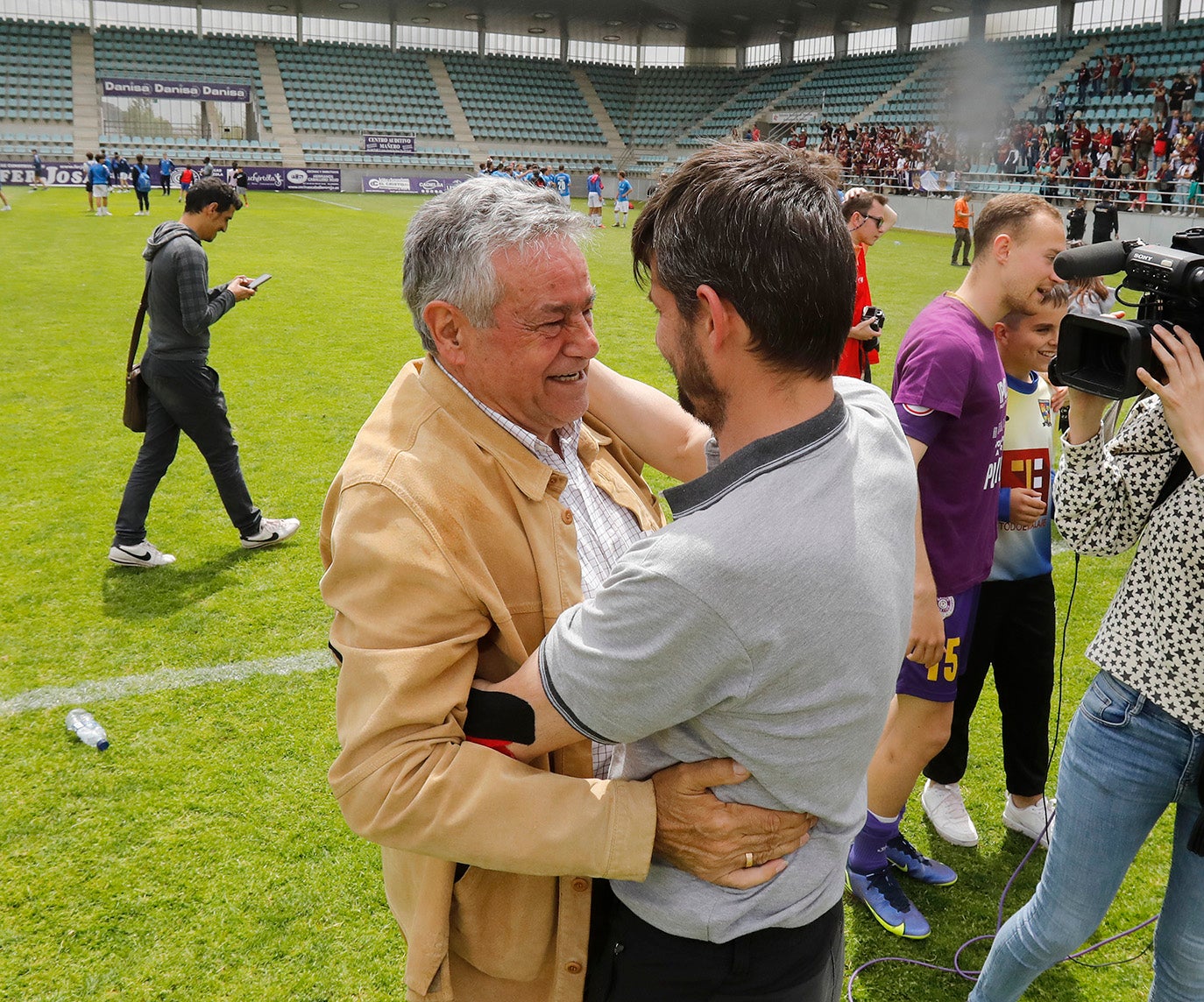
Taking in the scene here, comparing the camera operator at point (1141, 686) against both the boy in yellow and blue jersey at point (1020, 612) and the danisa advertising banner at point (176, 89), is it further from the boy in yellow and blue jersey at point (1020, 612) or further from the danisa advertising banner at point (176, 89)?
the danisa advertising banner at point (176, 89)

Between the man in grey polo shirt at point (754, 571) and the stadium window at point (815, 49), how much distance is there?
50751 mm

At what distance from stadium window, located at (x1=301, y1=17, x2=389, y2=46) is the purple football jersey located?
50998 mm

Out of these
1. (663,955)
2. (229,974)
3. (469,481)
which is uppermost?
(469,481)

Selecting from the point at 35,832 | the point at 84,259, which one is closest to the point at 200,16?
the point at 84,259

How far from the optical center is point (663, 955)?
1.59 metres

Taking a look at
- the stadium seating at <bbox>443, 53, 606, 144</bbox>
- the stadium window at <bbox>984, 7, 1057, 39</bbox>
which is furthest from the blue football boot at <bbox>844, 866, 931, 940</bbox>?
the stadium seating at <bbox>443, 53, 606, 144</bbox>

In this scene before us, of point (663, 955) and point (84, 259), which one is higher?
point (84, 259)

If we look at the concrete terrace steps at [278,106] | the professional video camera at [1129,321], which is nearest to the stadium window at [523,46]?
the concrete terrace steps at [278,106]

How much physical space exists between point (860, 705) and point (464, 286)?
1065 millimetres

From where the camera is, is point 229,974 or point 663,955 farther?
point 229,974

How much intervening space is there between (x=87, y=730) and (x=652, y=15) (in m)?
47.3

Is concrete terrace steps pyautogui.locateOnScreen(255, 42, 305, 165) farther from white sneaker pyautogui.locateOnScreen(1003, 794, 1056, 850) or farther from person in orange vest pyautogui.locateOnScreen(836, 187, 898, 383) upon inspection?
white sneaker pyautogui.locateOnScreen(1003, 794, 1056, 850)

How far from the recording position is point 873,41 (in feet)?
143

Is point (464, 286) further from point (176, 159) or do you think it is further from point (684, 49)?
point (684, 49)
